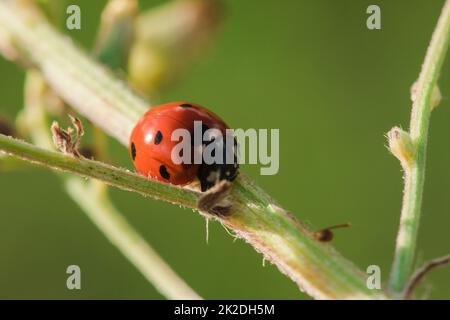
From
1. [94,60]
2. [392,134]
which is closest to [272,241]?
[392,134]

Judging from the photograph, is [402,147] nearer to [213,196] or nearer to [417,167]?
[417,167]

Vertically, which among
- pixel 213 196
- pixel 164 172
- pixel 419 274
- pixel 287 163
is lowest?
pixel 419 274

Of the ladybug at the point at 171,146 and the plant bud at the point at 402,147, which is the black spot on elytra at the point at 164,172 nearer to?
the ladybug at the point at 171,146

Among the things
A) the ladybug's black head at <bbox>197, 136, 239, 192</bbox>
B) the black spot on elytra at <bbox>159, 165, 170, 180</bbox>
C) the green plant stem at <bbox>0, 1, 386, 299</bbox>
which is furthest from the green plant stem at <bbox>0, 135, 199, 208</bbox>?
the black spot on elytra at <bbox>159, 165, 170, 180</bbox>

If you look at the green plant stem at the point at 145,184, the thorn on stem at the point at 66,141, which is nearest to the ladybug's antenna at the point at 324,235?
the green plant stem at the point at 145,184

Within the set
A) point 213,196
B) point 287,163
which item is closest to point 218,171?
point 213,196
